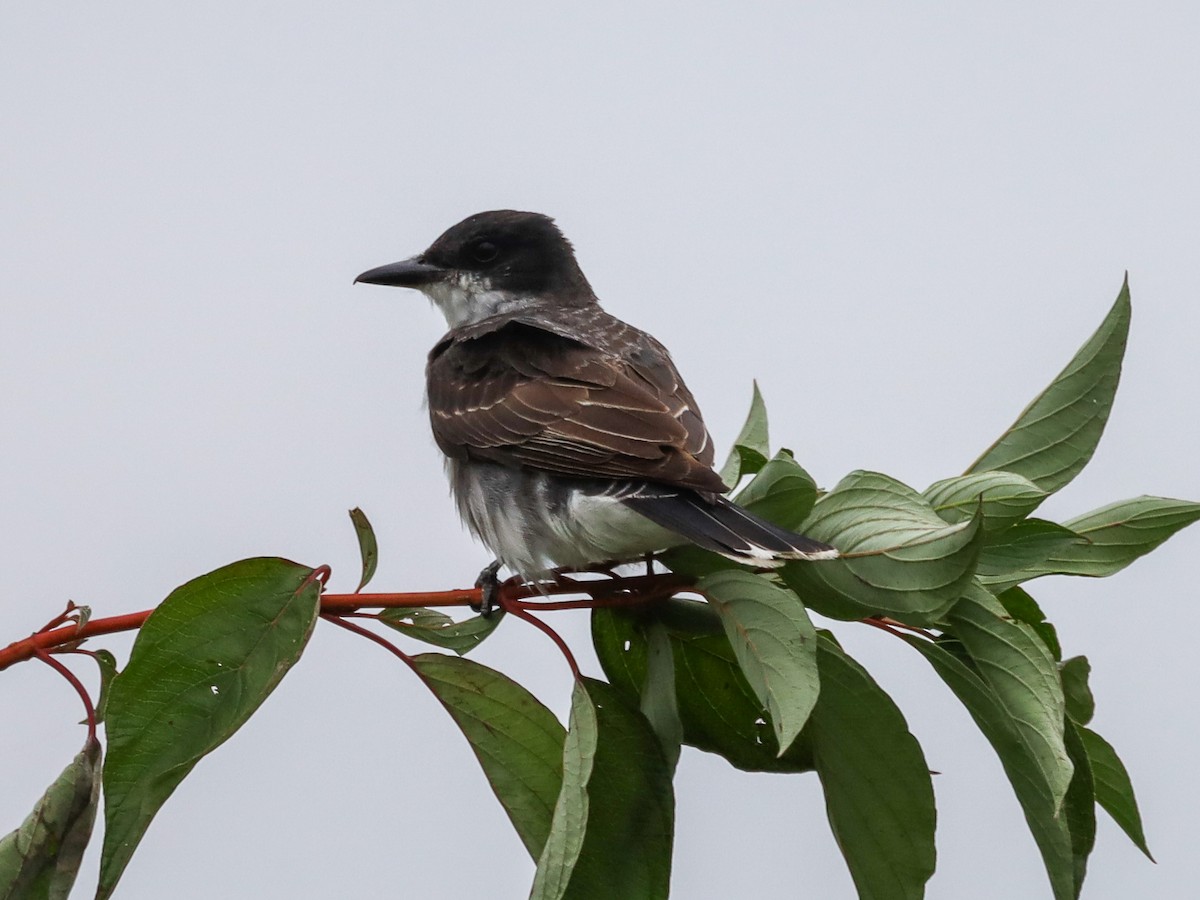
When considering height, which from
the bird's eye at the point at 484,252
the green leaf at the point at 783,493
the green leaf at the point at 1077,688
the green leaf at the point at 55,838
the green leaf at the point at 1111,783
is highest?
the bird's eye at the point at 484,252

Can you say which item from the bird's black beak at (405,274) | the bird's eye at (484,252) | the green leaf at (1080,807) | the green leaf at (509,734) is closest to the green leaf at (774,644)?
the green leaf at (509,734)

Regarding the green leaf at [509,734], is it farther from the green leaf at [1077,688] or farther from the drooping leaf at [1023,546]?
the green leaf at [1077,688]

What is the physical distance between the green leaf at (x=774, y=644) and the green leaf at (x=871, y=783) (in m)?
0.19

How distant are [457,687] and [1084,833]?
1280 millimetres

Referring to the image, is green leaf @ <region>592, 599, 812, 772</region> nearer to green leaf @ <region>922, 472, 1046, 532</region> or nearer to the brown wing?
the brown wing

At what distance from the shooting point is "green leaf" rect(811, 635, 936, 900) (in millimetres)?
2674

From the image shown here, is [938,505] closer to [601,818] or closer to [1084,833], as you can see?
[1084,833]

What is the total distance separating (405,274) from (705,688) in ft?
9.53

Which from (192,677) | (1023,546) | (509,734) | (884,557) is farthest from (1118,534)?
(192,677)

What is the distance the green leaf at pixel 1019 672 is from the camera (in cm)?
251

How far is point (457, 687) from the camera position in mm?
2953

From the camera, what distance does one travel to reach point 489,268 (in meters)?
5.81

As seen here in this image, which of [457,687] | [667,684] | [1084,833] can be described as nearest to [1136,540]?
[1084,833]

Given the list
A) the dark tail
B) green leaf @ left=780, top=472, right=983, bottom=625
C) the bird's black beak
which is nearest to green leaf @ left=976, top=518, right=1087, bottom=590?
green leaf @ left=780, top=472, right=983, bottom=625
